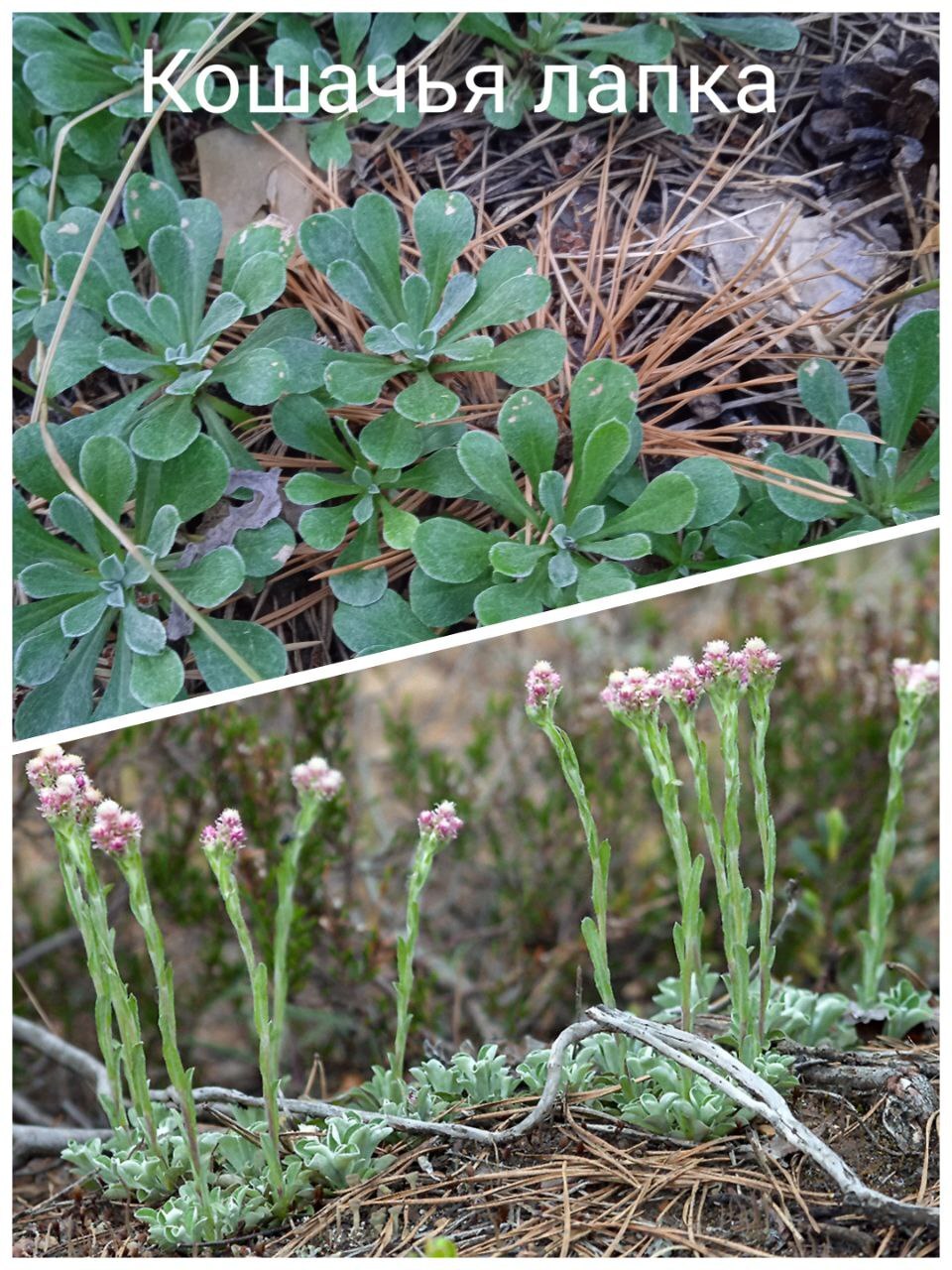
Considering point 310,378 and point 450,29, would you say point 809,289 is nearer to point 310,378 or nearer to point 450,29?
point 450,29

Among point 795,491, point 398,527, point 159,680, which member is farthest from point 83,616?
point 795,491

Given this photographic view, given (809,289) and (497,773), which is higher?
(809,289)

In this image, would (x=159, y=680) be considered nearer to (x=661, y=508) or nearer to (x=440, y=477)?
(x=440, y=477)

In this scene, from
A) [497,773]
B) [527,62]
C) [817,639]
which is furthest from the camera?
[817,639]

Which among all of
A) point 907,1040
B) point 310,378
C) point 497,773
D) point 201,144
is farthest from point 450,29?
point 907,1040

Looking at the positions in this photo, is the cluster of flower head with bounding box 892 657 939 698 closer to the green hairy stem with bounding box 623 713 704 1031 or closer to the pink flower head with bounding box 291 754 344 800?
the green hairy stem with bounding box 623 713 704 1031

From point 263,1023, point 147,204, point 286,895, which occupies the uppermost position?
point 147,204
